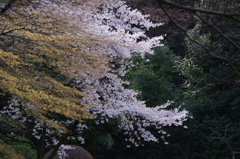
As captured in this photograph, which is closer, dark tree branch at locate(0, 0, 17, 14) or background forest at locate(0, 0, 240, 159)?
dark tree branch at locate(0, 0, 17, 14)

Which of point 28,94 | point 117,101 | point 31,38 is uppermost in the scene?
point 117,101

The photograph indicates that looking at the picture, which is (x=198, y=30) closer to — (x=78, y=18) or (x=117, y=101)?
(x=117, y=101)

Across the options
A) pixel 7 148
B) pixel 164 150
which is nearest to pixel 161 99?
pixel 164 150

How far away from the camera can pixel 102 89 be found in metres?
5.98

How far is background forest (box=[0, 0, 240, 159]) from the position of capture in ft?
12.9

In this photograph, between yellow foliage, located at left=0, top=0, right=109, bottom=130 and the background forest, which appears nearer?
yellow foliage, located at left=0, top=0, right=109, bottom=130

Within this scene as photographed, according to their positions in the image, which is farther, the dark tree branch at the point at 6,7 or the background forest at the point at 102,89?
the background forest at the point at 102,89

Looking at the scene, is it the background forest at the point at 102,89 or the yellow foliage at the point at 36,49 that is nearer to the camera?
the yellow foliage at the point at 36,49

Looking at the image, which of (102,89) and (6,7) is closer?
(6,7)

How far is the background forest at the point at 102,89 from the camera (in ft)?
12.9

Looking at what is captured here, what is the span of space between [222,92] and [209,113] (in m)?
0.99

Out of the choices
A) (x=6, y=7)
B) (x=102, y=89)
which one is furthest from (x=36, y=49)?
(x=102, y=89)

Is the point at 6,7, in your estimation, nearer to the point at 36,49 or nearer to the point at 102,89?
the point at 36,49

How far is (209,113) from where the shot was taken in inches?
475
